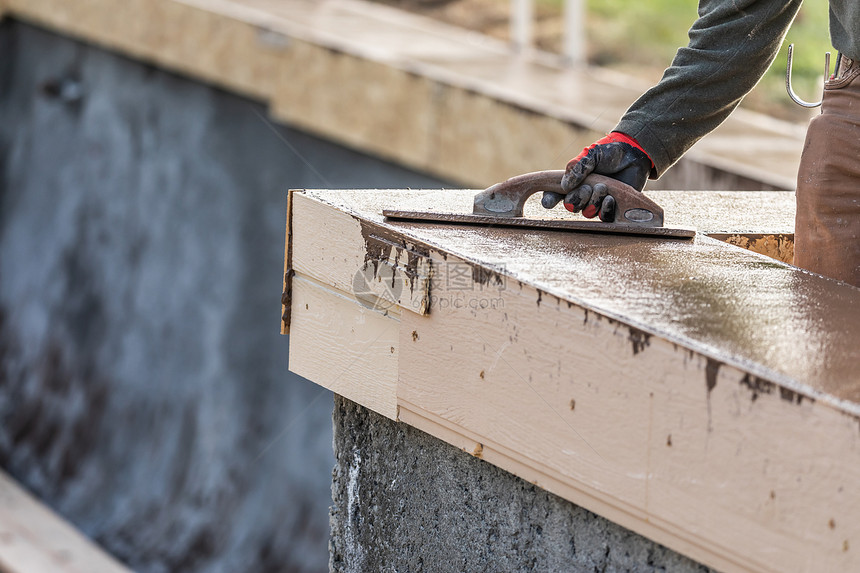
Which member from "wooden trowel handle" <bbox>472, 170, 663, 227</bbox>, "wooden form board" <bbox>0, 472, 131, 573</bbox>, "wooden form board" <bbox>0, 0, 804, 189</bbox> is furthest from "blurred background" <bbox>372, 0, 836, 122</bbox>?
"wooden trowel handle" <bbox>472, 170, 663, 227</bbox>

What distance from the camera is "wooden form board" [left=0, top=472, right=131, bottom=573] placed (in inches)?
214

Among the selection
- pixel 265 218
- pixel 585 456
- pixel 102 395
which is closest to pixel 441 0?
pixel 265 218

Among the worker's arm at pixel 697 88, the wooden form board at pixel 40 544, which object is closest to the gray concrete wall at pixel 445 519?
the worker's arm at pixel 697 88

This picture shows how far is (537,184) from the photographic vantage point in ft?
5.89

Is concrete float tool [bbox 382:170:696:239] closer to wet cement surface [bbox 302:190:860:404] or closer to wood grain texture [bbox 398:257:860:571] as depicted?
wet cement surface [bbox 302:190:860:404]

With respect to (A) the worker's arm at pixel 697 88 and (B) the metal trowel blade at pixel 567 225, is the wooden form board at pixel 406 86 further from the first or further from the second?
(B) the metal trowel blade at pixel 567 225

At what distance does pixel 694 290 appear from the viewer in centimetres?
142

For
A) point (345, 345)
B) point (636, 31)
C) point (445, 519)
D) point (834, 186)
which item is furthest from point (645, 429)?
point (636, 31)

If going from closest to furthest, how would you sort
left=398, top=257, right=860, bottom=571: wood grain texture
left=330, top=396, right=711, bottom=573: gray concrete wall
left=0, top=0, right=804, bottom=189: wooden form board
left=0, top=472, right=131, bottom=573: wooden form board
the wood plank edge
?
left=398, top=257, right=860, bottom=571: wood grain texture
the wood plank edge
left=330, top=396, right=711, bottom=573: gray concrete wall
left=0, top=0, right=804, bottom=189: wooden form board
left=0, top=472, right=131, bottom=573: wooden form board

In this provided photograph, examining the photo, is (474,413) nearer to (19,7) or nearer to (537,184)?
(537,184)

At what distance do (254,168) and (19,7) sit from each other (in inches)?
98.0

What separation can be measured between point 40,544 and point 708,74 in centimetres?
504

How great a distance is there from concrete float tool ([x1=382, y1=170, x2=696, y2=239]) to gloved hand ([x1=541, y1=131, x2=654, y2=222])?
16 millimetres

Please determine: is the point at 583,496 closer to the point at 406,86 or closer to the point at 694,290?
the point at 694,290
